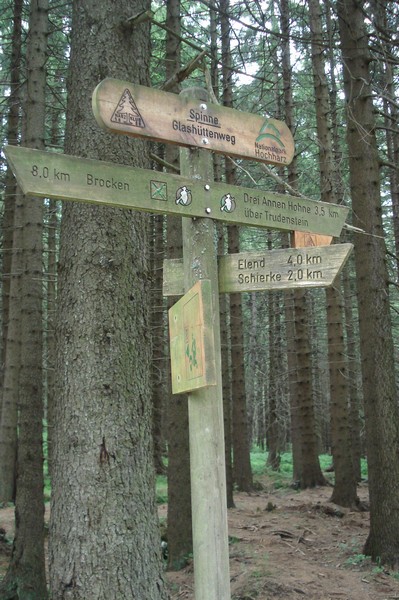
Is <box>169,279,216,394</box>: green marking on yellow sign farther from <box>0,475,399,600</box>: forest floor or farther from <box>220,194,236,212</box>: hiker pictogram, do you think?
<box>0,475,399,600</box>: forest floor

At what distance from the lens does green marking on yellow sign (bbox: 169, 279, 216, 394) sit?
282 centimetres

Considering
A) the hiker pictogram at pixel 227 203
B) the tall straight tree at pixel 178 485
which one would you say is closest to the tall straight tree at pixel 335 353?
the tall straight tree at pixel 178 485

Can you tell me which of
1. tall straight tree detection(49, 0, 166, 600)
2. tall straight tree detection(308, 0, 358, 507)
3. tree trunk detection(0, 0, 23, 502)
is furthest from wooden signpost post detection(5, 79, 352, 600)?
tall straight tree detection(308, 0, 358, 507)

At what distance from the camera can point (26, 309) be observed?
24.6ft

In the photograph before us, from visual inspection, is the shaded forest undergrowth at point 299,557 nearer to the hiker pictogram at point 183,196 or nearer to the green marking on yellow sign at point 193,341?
the green marking on yellow sign at point 193,341

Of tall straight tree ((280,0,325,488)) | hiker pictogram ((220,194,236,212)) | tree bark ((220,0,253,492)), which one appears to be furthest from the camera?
tall straight tree ((280,0,325,488))

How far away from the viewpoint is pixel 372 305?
797 cm

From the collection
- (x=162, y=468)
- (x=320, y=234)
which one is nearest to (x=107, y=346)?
(x=320, y=234)

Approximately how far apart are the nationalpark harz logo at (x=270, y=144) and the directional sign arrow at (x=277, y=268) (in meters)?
0.63

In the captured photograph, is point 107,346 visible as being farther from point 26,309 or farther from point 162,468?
point 162,468

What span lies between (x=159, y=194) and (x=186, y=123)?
49 cm

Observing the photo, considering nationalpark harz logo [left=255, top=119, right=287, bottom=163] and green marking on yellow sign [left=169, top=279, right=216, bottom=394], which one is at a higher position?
nationalpark harz logo [left=255, top=119, right=287, bottom=163]

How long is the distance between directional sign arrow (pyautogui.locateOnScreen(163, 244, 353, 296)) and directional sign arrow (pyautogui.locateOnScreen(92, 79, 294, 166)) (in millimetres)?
631

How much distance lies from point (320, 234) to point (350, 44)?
6.19m
